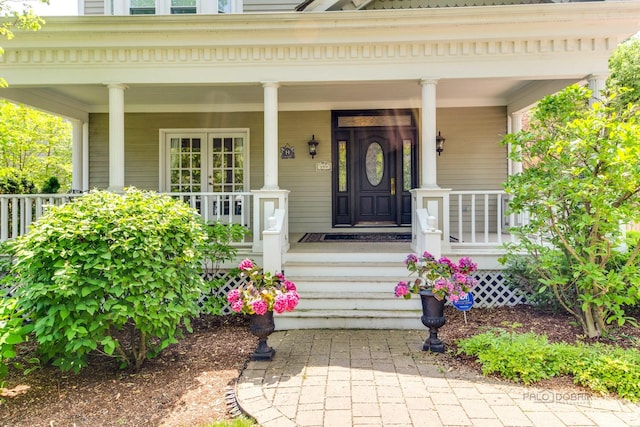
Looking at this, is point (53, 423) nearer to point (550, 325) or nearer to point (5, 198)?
point (5, 198)

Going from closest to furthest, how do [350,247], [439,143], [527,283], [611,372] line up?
[611,372]
[527,283]
[350,247]
[439,143]

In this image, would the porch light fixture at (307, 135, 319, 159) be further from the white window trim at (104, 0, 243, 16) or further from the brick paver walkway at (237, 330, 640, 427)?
the brick paver walkway at (237, 330, 640, 427)

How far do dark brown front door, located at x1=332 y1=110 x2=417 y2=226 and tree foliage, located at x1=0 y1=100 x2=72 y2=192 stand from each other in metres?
8.54

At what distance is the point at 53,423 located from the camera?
2.58 m

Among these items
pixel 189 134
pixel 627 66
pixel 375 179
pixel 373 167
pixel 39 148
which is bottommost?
pixel 375 179

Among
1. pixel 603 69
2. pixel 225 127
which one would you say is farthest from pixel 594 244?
pixel 225 127

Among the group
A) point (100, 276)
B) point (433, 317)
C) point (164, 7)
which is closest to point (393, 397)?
point (433, 317)

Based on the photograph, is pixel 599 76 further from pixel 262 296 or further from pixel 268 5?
pixel 268 5

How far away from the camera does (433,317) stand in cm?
357

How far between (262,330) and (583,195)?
309 cm

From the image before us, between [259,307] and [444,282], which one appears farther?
[444,282]

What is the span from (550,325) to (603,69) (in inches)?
132

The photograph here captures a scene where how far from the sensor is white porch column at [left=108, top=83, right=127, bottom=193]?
5336mm

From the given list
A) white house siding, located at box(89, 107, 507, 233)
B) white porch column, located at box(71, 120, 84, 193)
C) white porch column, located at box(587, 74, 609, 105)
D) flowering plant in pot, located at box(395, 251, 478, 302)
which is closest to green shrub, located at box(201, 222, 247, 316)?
flowering plant in pot, located at box(395, 251, 478, 302)
